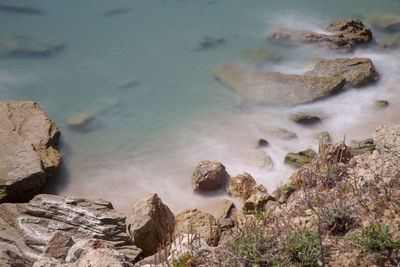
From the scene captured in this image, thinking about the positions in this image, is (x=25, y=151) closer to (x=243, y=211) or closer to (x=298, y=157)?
(x=243, y=211)

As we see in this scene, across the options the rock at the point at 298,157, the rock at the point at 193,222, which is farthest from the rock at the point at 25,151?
the rock at the point at 298,157

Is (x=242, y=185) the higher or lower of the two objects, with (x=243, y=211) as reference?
lower

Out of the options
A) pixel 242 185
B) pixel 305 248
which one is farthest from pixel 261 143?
pixel 305 248

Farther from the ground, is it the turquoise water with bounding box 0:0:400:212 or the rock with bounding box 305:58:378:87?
the rock with bounding box 305:58:378:87

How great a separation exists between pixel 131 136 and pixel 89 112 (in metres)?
1.33

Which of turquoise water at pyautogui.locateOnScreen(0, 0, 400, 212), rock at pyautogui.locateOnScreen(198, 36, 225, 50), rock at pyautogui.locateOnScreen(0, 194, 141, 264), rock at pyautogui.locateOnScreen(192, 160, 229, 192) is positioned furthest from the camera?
rock at pyautogui.locateOnScreen(198, 36, 225, 50)

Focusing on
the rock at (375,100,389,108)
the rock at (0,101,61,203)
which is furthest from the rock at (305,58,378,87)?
the rock at (0,101,61,203)

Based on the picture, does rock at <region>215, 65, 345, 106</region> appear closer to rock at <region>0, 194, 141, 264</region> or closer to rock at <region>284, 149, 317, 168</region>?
rock at <region>284, 149, 317, 168</region>

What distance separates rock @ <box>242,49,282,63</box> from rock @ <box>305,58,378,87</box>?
1.15 metres

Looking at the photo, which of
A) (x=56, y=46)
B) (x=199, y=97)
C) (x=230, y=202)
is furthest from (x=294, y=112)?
(x=56, y=46)

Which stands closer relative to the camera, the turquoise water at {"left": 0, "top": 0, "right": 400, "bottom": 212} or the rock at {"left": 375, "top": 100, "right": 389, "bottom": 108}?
the turquoise water at {"left": 0, "top": 0, "right": 400, "bottom": 212}

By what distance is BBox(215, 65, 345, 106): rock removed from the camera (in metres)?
8.35

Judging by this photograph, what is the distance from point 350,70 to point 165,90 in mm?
4139

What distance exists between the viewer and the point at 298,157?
6.64m
